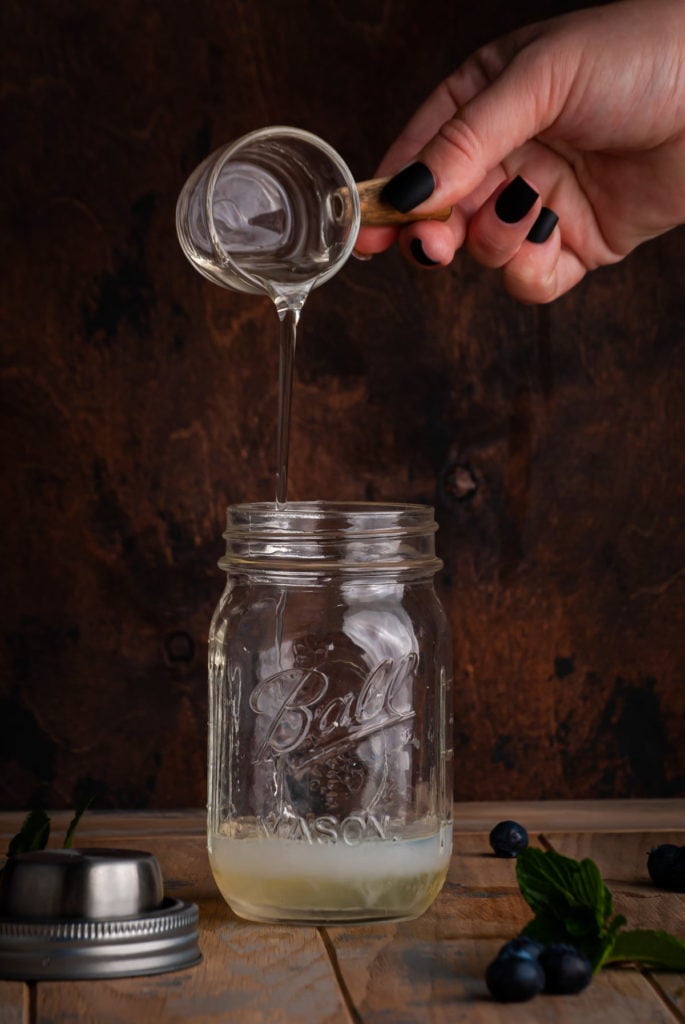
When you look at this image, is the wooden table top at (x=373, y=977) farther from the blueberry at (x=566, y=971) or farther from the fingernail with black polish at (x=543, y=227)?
the fingernail with black polish at (x=543, y=227)

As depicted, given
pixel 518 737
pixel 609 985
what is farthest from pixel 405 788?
pixel 518 737

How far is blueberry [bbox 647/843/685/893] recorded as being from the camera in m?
1.23

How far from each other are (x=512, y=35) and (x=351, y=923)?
845mm

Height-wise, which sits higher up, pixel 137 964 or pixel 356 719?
pixel 356 719

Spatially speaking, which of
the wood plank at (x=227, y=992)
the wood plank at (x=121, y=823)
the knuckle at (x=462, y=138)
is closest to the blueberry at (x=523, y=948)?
the wood plank at (x=227, y=992)

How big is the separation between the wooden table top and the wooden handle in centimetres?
56

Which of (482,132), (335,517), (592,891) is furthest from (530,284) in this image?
(592,891)

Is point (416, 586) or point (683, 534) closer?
point (416, 586)

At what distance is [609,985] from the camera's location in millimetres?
974

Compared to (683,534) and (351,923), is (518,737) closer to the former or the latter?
(683,534)

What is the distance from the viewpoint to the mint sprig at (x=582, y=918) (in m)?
0.98

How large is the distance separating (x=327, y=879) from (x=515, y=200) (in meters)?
0.64

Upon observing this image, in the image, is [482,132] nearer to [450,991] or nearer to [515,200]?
[515,200]

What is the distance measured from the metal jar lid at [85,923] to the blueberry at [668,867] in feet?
1.38
